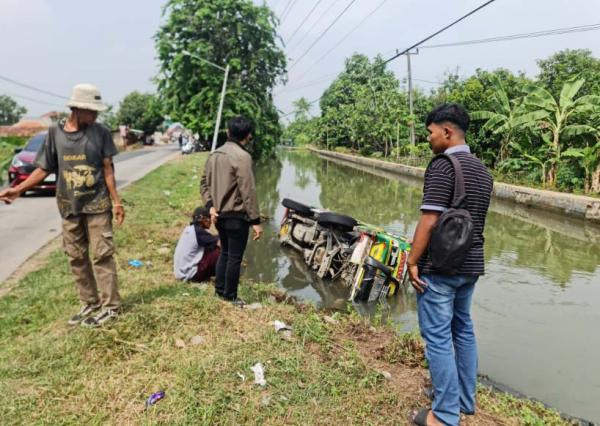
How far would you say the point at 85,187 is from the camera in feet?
10.9

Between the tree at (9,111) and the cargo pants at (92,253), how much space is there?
8270 cm

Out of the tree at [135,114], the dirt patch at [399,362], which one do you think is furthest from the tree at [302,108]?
the dirt patch at [399,362]

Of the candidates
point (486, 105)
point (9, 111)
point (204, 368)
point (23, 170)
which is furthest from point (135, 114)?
point (204, 368)

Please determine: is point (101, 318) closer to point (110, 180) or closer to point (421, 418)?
point (110, 180)

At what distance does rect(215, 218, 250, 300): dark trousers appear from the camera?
407 centimetres

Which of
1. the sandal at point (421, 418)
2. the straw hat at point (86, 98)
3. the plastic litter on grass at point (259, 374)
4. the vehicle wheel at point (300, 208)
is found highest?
the straw hat at point (86, 98)

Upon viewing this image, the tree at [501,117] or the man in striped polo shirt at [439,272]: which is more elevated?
the tree at [501,117]

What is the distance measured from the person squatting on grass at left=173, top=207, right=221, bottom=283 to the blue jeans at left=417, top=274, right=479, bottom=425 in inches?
125

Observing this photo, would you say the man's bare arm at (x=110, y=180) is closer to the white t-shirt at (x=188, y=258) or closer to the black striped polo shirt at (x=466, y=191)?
the white t-shirt at (x=188, y=258)

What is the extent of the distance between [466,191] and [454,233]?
26cm

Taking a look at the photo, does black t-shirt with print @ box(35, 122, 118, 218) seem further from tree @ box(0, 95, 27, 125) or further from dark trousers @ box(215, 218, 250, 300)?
tree @ box(0, 95, 27, 125)

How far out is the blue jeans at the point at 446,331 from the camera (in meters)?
2.54

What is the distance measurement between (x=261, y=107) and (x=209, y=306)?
2722 centimetres

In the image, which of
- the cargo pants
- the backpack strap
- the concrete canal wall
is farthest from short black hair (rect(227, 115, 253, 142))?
the concrete canal wall
